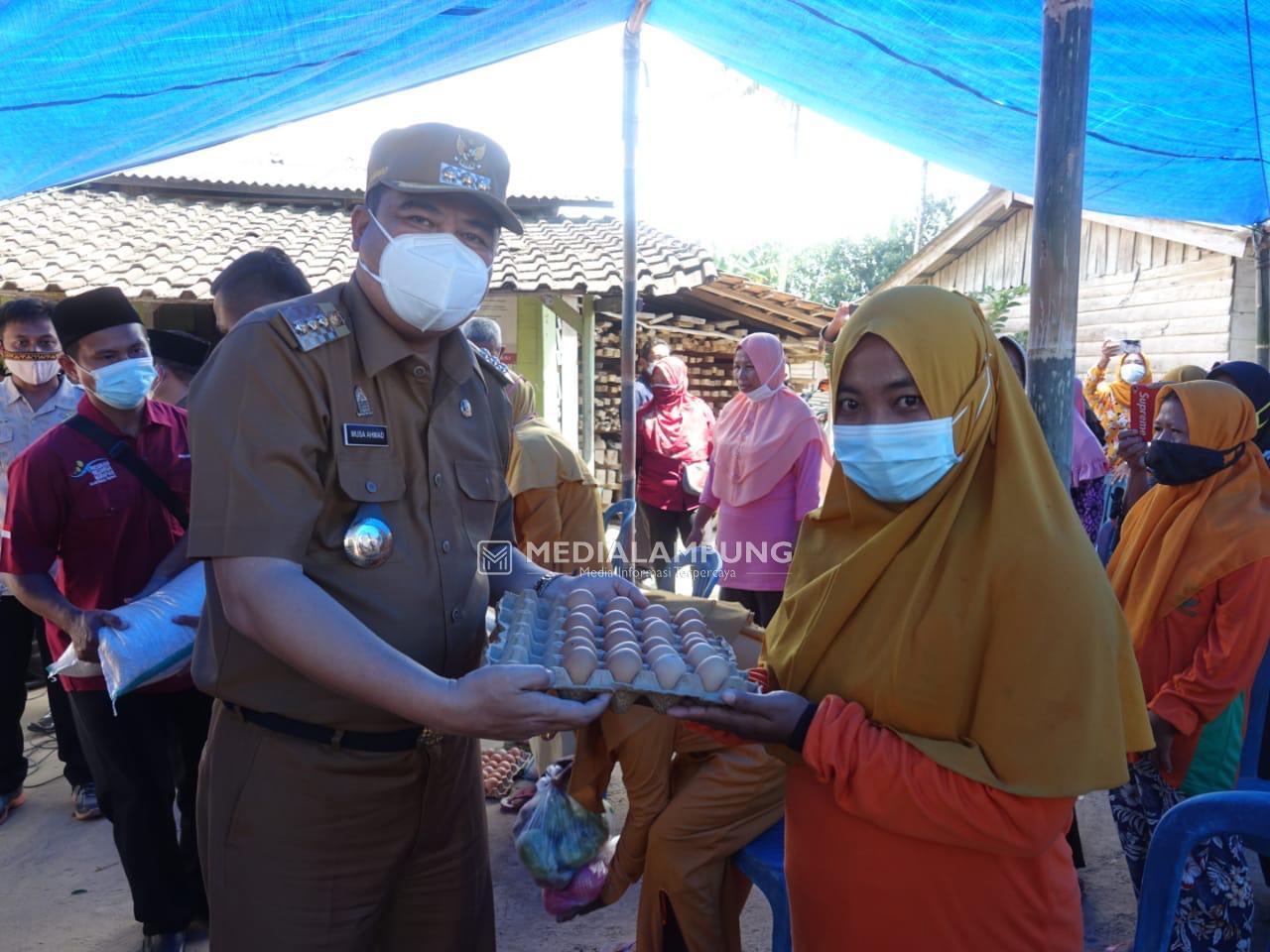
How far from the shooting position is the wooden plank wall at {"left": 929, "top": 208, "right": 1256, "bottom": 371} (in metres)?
9.03

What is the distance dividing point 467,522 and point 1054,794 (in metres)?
1.30

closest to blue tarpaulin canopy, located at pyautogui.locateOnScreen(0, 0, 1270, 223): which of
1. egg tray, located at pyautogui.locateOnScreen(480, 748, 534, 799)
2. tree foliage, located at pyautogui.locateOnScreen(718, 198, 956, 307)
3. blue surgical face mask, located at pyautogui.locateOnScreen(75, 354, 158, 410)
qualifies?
blue surgical face mask, located at pyautogui.locateOnScreen(75, 354, 158, 410)

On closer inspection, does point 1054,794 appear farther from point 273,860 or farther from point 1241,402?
point 1241,402

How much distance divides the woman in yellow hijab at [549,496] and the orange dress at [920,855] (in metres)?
2.61

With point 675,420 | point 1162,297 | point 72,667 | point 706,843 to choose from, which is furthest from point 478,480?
point 1162,297

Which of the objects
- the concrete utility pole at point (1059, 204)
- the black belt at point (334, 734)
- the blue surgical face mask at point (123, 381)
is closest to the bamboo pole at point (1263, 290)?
the concrete utility pole at point (1059, 204)

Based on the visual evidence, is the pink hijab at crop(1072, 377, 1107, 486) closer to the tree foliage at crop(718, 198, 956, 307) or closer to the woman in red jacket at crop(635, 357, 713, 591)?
the woman in red jacket at crop(635, 357, 713, 591)

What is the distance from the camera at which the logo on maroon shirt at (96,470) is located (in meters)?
3.13

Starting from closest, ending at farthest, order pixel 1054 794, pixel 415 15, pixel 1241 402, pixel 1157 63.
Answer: pixel 1054 794 → pixel 1241 402 → pixel 415 15 → pixel 1157 63

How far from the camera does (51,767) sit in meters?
5.12

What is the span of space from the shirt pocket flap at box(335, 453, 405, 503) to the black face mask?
2674 mm

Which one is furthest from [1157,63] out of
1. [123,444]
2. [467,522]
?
[123,444]

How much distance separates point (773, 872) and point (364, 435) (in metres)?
1.73

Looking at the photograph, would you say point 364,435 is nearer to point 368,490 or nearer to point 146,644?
point 368,490
